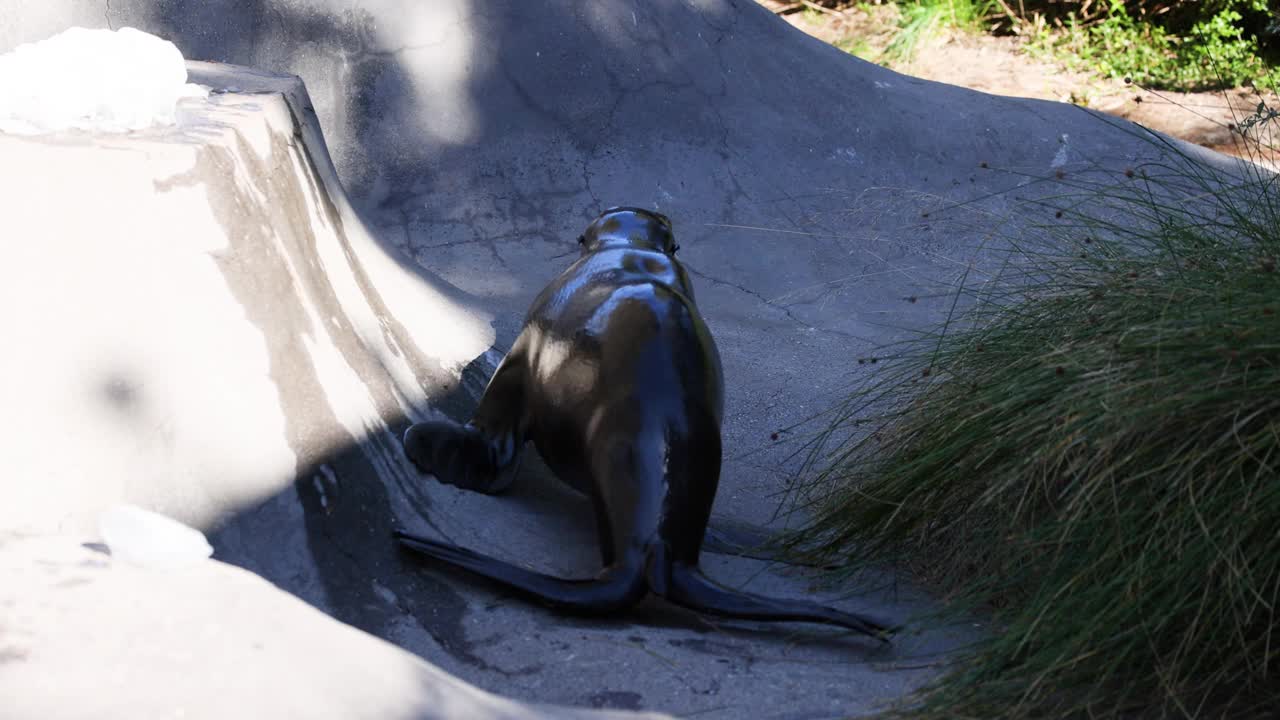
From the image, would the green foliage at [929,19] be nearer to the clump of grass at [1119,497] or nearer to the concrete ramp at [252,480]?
the clump of grass at [1119,497]

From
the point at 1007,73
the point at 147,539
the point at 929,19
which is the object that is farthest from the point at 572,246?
the point at 929,19

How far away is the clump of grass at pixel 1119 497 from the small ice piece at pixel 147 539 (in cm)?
110

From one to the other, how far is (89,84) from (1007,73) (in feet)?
23.3

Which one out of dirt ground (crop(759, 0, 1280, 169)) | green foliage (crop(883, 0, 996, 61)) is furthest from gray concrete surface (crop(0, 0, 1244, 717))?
green foliage (crop(883, 0, 996, 61))

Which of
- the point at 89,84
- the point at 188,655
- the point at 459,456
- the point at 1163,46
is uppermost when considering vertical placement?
the point at 89,84

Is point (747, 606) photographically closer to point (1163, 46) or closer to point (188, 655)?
point (188, 655)

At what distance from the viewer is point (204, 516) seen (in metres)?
2.18

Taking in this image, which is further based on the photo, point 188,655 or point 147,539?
point 147,539

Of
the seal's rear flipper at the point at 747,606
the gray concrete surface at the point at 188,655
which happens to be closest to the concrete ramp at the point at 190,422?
the gray concrete surface at the point at 188,655

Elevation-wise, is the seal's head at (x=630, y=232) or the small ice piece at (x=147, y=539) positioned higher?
the small ice piece at (x=147, y=539)

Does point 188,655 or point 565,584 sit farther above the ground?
point 188,655

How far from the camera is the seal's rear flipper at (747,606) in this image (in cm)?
221

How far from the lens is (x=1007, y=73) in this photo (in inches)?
333

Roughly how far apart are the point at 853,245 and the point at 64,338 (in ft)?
12.0
